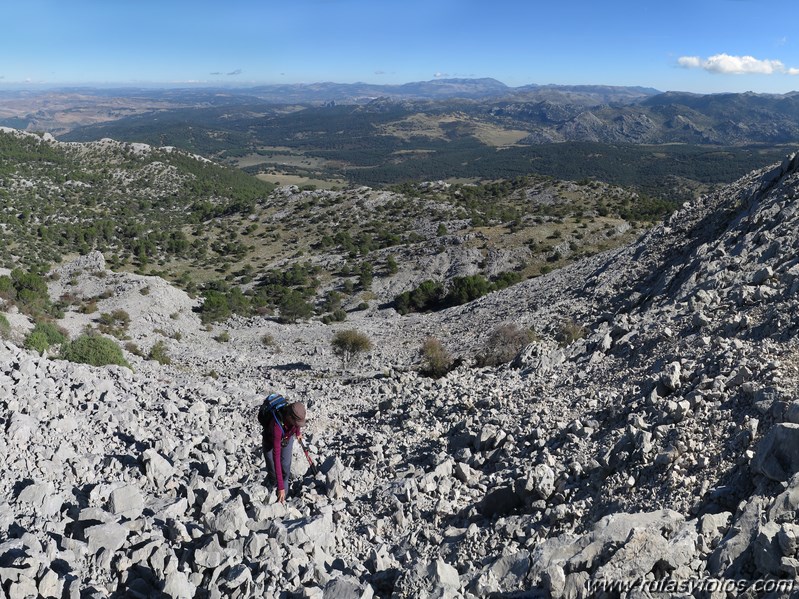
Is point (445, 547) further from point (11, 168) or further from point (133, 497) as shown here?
point (11, 168)

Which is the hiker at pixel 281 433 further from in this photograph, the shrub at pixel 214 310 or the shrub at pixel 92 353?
the shrub at pixel 214 310

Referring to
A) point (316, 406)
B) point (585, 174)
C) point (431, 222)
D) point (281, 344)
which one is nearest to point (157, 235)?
point (431, 222)

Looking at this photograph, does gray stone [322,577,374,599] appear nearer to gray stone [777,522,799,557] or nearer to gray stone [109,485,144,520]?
gray stone [109,485,144,520]

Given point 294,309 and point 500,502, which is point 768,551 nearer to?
point 500,502

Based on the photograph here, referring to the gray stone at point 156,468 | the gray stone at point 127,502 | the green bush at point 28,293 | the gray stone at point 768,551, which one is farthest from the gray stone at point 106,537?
the green bush at point 28,293

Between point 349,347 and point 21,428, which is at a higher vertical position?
point 21,428

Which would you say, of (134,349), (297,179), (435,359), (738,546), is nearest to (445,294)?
(435,359)

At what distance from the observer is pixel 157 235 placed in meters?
59.0

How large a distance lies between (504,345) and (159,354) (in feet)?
43.1

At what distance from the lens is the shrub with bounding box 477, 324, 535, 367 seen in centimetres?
1653

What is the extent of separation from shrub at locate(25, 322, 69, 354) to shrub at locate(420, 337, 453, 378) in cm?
1161

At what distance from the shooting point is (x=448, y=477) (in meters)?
7.51

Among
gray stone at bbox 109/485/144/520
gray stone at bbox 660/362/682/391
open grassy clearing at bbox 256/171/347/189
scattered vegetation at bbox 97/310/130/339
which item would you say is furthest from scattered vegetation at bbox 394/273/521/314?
open grassy clearing at bbox 256/171/347/189

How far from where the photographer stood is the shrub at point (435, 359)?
17.0 m
